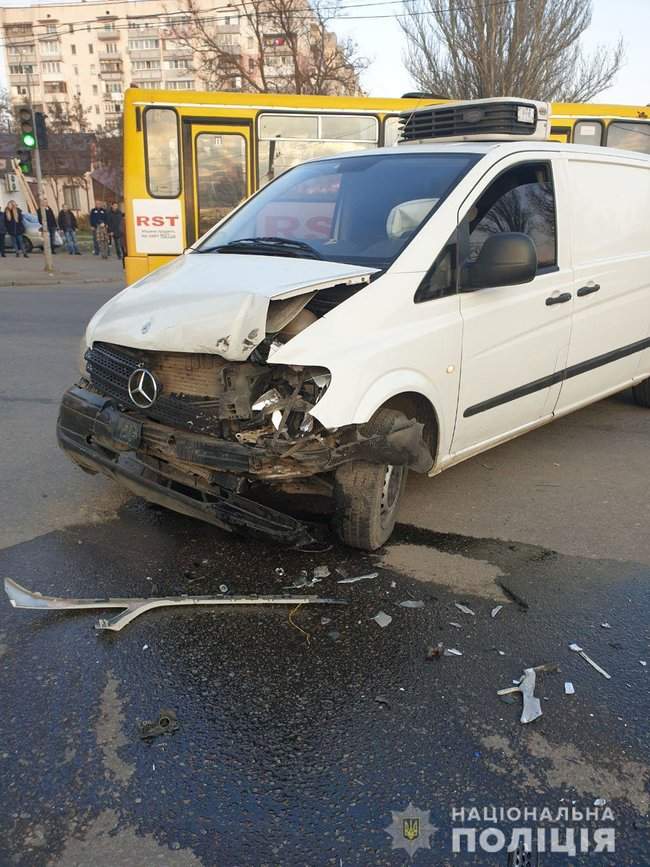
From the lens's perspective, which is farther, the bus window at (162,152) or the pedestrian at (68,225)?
the pedestrian at (68,225)

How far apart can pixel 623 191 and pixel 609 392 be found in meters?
1.46

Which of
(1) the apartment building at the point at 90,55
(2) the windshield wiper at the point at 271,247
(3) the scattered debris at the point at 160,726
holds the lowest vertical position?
(3) the scattered debris at the point at 160,726

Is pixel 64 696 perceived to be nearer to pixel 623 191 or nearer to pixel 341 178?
pixel 341 178

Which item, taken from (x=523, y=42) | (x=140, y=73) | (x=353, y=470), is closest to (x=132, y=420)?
(x=353, y=470)

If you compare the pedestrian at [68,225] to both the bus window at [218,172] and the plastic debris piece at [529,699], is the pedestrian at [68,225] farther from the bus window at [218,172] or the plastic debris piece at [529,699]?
the plastic debris piece at [529,699]

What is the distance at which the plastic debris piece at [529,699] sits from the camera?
8.36 feet

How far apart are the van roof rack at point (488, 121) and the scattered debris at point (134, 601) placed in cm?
342

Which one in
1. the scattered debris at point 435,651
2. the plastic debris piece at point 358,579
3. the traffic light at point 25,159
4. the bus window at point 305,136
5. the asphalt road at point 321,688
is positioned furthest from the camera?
the traffic light at point 25,159

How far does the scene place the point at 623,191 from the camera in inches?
199

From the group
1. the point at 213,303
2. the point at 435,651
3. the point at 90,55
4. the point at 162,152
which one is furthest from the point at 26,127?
the point at 90,55

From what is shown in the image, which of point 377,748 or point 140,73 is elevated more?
point 140,73

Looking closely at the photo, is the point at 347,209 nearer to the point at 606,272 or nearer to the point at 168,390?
the point at 168,390

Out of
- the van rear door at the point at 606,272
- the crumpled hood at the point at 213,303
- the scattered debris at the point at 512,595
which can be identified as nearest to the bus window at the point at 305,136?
the van rear door at the point at 606,272

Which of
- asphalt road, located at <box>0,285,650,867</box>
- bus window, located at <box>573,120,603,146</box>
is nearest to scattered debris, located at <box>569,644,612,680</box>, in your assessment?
asphalt road, located at <box>0,285,650,867</box>
